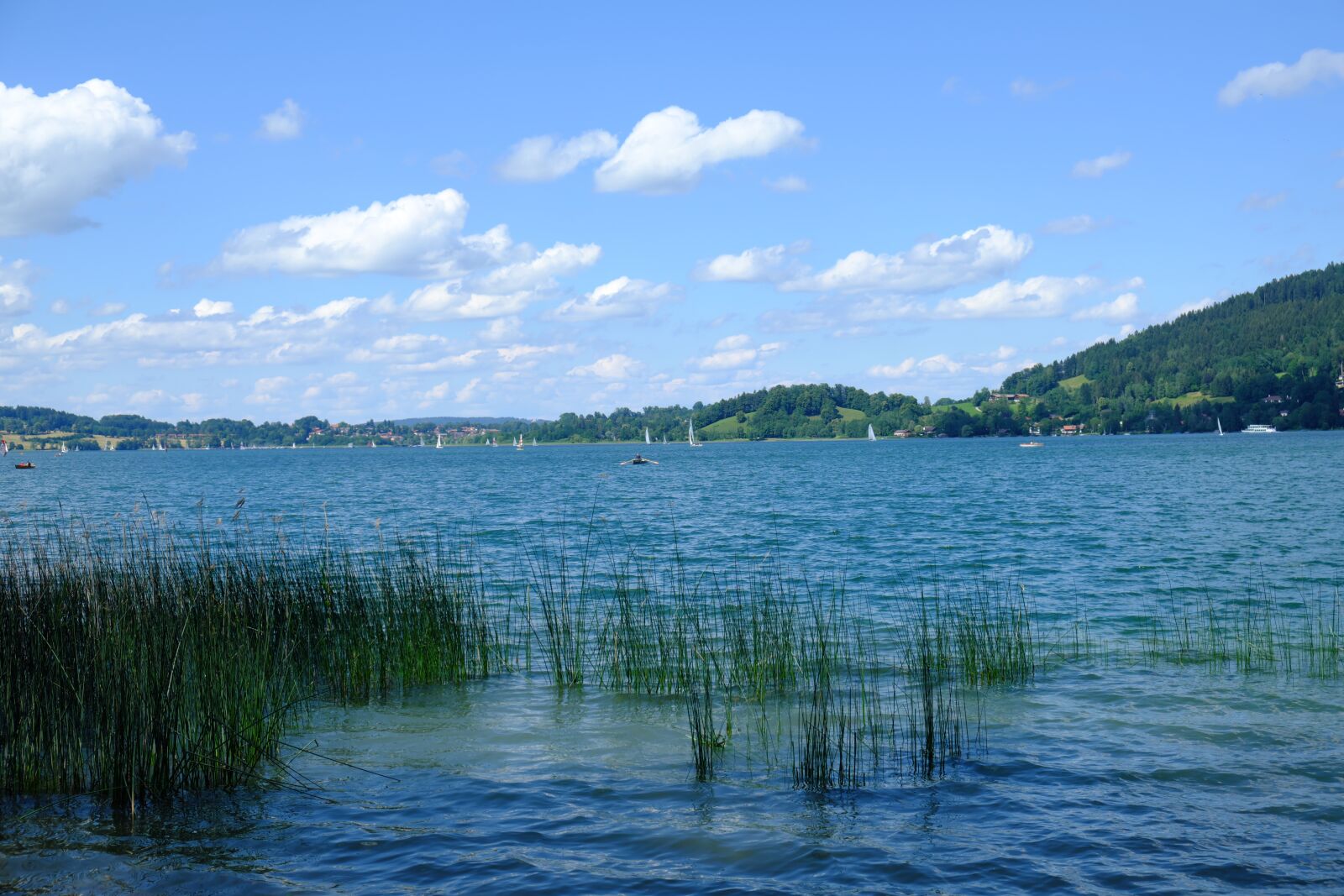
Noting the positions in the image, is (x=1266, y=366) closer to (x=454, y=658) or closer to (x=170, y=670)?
(x=454, y=658)

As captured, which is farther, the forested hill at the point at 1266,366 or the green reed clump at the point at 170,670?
the forested hill at the point at 1266,366

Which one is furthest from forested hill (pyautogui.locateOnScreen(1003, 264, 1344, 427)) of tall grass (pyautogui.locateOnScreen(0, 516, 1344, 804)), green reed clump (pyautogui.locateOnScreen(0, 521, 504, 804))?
green reed clump (pyautogui.locateOnScreen(0, 521, 504, 804))

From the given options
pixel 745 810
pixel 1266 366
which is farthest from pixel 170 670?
pixel 1266 366

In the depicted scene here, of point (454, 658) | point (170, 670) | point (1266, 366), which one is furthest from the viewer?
point (1266, 366)

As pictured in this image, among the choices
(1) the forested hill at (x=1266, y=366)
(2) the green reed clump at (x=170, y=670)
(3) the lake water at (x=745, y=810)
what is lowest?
(3) the lake water at (x=745, y=810)

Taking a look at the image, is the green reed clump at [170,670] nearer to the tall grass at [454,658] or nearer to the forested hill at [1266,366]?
the tall grass at [454,658]

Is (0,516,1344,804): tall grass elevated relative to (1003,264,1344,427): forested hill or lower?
lower

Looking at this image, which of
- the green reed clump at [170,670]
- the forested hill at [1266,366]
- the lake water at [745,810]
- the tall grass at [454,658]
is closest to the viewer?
the lake water at [745,810]

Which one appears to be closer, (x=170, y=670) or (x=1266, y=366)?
(x=170, y=670)

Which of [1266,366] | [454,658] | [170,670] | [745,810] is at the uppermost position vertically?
[1266,366]

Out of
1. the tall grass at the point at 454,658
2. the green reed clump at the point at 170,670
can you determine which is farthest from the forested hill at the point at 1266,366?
the green reed clump at the point at 170,670

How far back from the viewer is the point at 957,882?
6531 mm

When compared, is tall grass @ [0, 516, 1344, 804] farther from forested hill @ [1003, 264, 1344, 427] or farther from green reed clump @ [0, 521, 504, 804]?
forested hill @ [1003, 264, 1344, 427]

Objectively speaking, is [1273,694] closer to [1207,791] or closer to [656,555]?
[1207,791]
